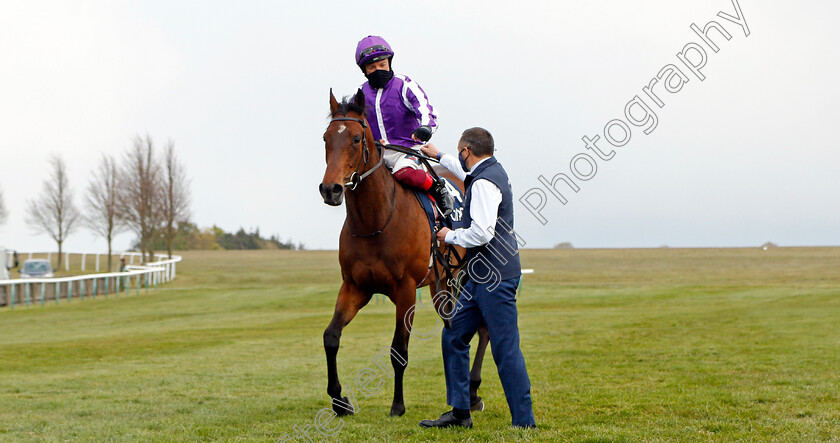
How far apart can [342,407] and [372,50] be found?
10.6 ft

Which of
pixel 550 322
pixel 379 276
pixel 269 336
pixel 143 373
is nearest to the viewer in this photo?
pixel 379 276

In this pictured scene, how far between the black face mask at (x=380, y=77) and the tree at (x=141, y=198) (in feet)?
145

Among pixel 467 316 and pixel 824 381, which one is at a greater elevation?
pixel 467 316

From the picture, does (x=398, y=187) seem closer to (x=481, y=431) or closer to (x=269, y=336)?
(x=481, y=431)

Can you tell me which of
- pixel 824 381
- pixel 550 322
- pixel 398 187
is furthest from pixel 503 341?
pixel 550 322

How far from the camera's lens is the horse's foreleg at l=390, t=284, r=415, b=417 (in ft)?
20.5

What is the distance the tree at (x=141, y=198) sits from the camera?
4800 centimetres

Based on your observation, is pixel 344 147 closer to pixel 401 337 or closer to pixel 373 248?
pixel 373 248

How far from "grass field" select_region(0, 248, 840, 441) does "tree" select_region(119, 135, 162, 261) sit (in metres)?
21.3

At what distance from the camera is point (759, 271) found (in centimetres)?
4053

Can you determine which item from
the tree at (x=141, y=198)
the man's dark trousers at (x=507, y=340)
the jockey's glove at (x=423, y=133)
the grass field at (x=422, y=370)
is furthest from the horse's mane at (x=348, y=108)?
the tree at (x=141, y=198)

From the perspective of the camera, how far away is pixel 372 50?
6719mm

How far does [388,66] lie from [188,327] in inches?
605

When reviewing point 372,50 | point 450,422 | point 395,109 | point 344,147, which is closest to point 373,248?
point 344,147
